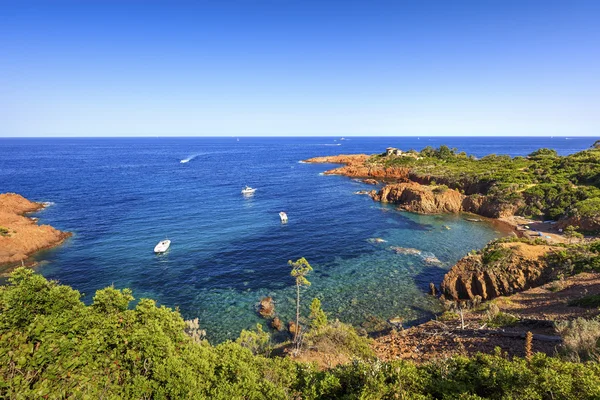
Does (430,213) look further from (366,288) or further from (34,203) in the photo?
(34,203)

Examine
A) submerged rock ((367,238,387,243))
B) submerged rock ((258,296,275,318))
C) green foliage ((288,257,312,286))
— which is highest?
green foliage ((288,257,312,286))

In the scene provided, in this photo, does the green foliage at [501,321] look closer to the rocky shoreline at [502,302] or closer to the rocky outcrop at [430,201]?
the rocky shoreline at [502,302]

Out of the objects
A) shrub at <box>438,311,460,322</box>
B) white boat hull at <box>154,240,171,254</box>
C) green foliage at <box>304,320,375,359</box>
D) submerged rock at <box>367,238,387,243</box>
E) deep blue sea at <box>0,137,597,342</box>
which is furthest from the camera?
submerged rock at <box>367,238,387,243</box>

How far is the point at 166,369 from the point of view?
35.4 ft

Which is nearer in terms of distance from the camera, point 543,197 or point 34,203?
point 543,197

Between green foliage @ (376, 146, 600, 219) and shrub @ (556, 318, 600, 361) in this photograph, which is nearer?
shrub @ (556, 318, 600, 361)

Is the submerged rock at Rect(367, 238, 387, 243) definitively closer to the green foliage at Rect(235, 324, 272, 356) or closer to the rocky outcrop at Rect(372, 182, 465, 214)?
the rocky outcrop at Rect(372, 182, 465, 214)

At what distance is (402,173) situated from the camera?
347 ft

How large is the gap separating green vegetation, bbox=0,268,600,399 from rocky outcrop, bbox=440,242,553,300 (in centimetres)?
2151

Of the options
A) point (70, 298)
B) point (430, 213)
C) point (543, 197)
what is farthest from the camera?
point (430, 213)

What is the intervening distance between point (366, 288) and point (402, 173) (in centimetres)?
7957

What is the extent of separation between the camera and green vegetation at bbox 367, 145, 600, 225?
5519 cm

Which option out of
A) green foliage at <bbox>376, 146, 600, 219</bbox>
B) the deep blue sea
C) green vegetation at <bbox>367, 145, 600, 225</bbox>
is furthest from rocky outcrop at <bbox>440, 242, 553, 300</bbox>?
green foliage at <bbox>376, 146, 600, 219</bbox>

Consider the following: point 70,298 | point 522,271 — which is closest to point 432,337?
point 522,271
